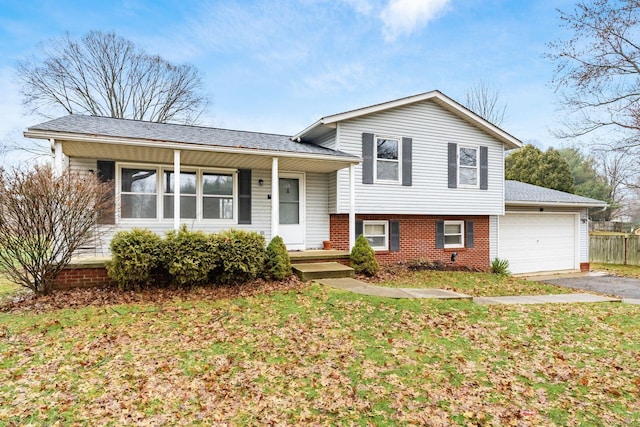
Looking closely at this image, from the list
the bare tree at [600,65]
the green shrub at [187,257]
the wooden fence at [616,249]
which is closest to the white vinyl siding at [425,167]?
the bare tree at [600,65]

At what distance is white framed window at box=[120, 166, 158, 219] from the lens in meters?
9.34

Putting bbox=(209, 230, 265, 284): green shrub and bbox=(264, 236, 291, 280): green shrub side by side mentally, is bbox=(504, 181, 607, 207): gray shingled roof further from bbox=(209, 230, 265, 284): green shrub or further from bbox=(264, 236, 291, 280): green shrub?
bbox=(209, 230, 265, 284): green shrub

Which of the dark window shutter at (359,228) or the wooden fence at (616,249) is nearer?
the dark window shutter at (359,228)

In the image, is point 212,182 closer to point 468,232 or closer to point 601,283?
point 468,232

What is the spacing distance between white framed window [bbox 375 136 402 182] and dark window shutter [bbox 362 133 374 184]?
0.77 feet

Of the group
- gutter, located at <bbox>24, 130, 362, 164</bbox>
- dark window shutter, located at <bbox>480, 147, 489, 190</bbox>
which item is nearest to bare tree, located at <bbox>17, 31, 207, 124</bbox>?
gutter, located at <bbox>24, 130, 362, 164</bbox>

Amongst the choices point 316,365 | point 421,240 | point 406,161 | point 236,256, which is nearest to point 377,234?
point 421,240

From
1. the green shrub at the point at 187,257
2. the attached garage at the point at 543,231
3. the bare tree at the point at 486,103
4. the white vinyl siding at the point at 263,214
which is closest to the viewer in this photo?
the green shrub at the point at 187,257

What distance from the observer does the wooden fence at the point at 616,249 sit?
1714cm

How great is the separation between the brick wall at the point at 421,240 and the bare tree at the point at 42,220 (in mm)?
6659

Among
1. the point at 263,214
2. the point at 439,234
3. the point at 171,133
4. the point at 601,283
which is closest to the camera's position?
the point at 171,133

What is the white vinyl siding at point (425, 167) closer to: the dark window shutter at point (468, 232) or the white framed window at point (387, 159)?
the white framed window at point (387, 159)

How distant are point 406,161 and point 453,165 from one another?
1.89 m

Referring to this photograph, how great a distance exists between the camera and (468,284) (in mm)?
9336
